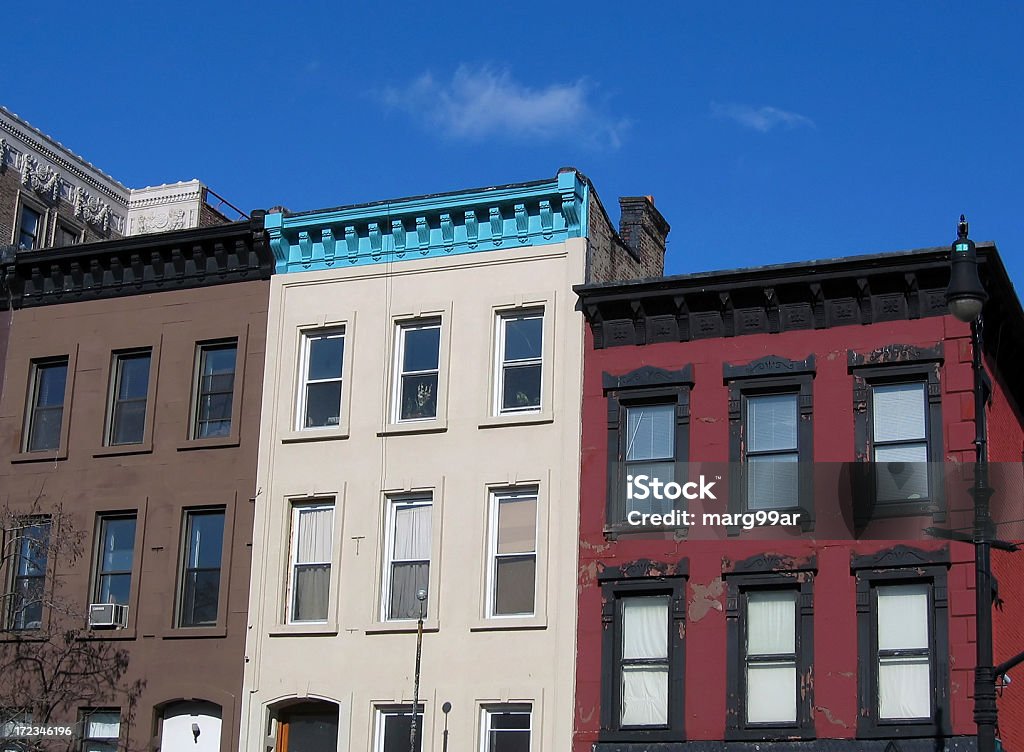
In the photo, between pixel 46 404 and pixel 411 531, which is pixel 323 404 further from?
pixel 46 404

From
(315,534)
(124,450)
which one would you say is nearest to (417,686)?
(315,534)

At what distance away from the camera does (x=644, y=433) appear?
87.7 feet

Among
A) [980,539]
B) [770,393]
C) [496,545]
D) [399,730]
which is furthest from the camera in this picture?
[496,545]

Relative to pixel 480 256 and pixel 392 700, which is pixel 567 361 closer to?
pixel 480 256

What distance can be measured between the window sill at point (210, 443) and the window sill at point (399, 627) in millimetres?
4475

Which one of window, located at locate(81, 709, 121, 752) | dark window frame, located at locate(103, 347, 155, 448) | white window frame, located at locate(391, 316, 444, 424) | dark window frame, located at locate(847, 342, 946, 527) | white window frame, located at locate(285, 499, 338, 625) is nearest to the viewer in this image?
dark window frame, located at locate(847, 342, 946, 527)

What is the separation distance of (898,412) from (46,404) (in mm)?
16284

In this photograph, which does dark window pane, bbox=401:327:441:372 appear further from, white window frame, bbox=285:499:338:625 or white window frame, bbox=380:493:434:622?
white window frame, bbox=285:499:338:625

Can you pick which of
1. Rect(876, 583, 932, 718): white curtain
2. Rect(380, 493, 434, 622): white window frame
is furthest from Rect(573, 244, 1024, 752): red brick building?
Rect(380, 493, 434, 622): white window frame

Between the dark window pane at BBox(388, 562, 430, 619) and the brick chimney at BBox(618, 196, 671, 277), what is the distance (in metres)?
8.06

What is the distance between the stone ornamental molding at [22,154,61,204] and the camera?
4191 centimetres

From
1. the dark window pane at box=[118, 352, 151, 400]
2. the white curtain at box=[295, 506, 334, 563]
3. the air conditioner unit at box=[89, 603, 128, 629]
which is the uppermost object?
the dark window pane at box=[118, 352, 151, 400]

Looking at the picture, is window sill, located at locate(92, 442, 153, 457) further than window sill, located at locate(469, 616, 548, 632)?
Yes

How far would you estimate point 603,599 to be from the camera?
2584cm
